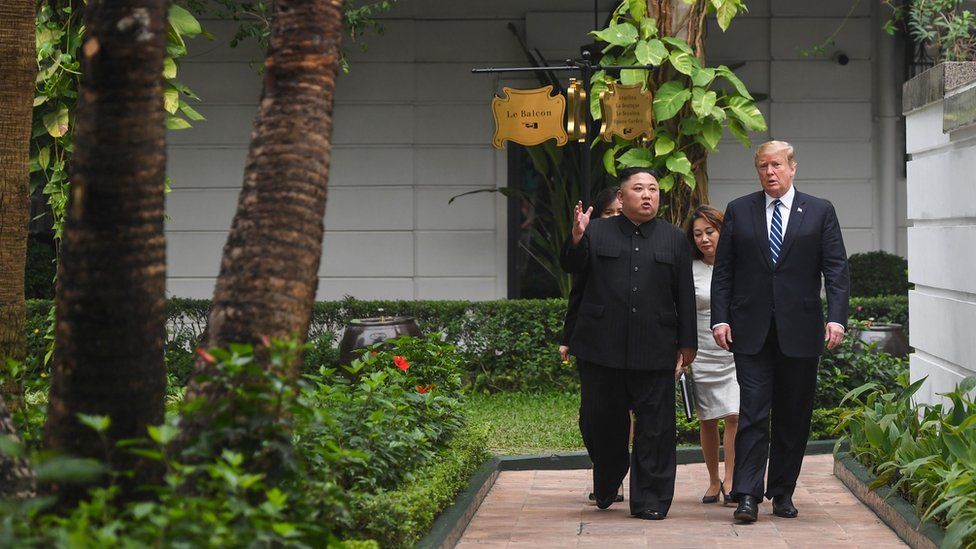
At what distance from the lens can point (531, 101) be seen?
965cm

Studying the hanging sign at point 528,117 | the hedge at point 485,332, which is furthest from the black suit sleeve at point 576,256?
the hedge at point 485,332

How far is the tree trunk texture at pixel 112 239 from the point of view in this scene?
13.9ft

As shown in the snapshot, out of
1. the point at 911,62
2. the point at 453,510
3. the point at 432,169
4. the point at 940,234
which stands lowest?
the point at 453,510

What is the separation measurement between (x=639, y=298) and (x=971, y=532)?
2429mm

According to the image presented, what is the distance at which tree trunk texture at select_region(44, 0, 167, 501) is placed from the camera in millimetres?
4230

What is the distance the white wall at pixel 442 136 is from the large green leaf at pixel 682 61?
9.54ft

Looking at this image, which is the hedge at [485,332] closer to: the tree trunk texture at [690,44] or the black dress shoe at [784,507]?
the tree trunk texture at [690,44]

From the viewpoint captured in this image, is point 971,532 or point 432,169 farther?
point 432,169

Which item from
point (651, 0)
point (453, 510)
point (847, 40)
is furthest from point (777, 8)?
point (453, 510)

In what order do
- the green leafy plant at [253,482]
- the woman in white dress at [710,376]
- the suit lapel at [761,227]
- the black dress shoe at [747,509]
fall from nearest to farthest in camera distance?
the green leafy plant at [253,482] → the black dress shoe at [747,509] → the suit lapel at [761,227] → the woman in white dress at [710,376]

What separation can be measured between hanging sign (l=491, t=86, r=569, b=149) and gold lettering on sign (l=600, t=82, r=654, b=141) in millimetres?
831

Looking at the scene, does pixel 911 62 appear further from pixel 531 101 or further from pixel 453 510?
pixel 453 510

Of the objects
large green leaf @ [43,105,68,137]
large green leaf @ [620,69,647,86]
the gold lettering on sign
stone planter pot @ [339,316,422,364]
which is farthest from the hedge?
large green leaf @ [43,105,68,137]

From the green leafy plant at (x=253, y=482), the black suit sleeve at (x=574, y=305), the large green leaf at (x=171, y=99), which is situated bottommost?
the green leafy plant at (x=253, y=482)
